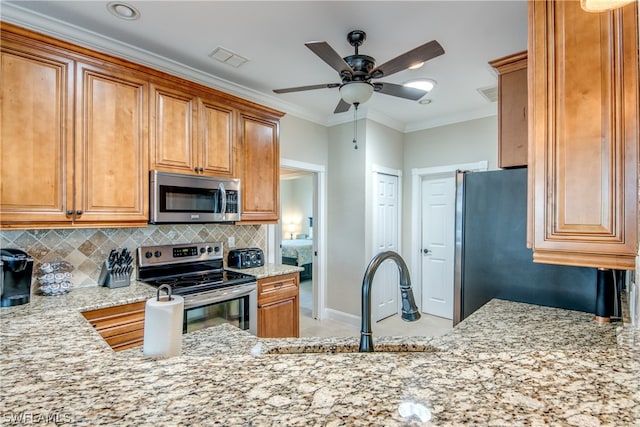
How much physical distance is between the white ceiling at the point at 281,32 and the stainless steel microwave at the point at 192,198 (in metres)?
1.02

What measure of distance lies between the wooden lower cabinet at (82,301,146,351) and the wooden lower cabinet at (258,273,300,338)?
945 mm

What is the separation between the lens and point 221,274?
9.26ft

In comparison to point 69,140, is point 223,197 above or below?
below

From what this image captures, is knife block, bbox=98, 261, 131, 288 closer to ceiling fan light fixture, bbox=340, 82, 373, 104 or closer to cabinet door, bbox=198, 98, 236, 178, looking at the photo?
cabinet door, bbox=198, 98, 236, 178

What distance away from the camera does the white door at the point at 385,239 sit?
4.23 meters

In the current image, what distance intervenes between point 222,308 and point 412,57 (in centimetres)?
219

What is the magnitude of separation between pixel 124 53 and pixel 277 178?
5.29 feet

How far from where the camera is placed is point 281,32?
2.35 metres

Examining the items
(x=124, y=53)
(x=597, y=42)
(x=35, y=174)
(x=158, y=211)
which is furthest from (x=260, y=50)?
(x=597, y=42)

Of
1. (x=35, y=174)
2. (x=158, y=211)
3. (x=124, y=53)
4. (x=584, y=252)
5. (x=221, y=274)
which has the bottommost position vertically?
(x=221, y=274)

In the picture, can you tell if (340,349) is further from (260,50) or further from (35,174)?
(260,50)

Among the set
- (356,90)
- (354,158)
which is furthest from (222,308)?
(354,158)

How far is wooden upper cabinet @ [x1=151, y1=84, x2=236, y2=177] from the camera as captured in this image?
8.02ft

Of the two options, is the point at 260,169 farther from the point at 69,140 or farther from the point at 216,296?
the point at 69,140
